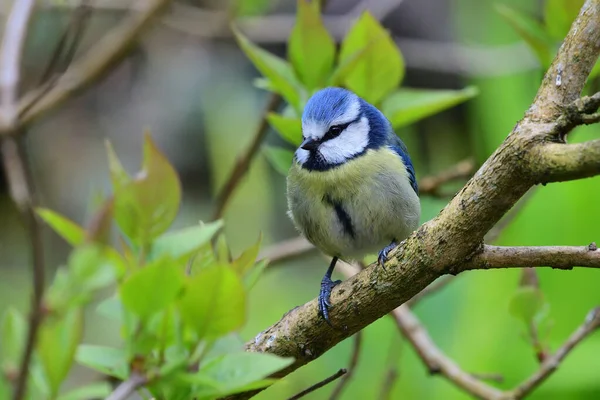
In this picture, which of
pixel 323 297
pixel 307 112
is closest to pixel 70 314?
pixel 323 297

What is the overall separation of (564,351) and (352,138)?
57cm

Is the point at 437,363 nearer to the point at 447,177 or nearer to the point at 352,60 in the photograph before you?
the point at 447,177

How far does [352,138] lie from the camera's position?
4.57ft

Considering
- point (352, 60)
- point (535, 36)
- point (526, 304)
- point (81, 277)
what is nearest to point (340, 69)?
point (352, 60)

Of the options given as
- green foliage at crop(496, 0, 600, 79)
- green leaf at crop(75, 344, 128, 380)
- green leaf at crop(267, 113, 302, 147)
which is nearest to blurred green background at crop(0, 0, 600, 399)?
green leaf at crop(267, 113, 302, 147)

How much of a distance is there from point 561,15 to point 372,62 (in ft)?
0.90

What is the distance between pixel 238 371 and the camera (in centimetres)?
52

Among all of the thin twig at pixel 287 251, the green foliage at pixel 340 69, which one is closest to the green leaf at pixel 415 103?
the green foliage at pixel 340 69

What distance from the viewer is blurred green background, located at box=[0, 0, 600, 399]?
1.68 meters

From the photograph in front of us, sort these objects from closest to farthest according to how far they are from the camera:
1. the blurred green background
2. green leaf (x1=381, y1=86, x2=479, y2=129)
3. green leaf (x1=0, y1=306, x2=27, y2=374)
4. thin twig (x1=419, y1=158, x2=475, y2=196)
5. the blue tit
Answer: green leaf (x1=0, y1=306, x2=27, y2=374) → green leaf (x1=381, y1=86, x2=479, y2=129) → the blue tit → thin twig (x1=419, y1=158, x2=475, y2=196) → the blurred green background

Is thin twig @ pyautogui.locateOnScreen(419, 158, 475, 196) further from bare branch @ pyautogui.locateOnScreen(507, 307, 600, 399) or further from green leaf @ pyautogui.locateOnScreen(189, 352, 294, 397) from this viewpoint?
green leaf @ pyautogui.locateOnScreen(189, 352, 294, 397)

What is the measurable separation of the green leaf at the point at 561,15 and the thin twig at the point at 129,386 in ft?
2.63

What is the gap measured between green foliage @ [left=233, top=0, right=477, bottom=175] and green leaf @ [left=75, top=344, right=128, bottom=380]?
1.66 feet

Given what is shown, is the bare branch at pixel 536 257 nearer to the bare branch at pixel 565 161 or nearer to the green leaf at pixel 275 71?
the bare branch at pixel 565 161
